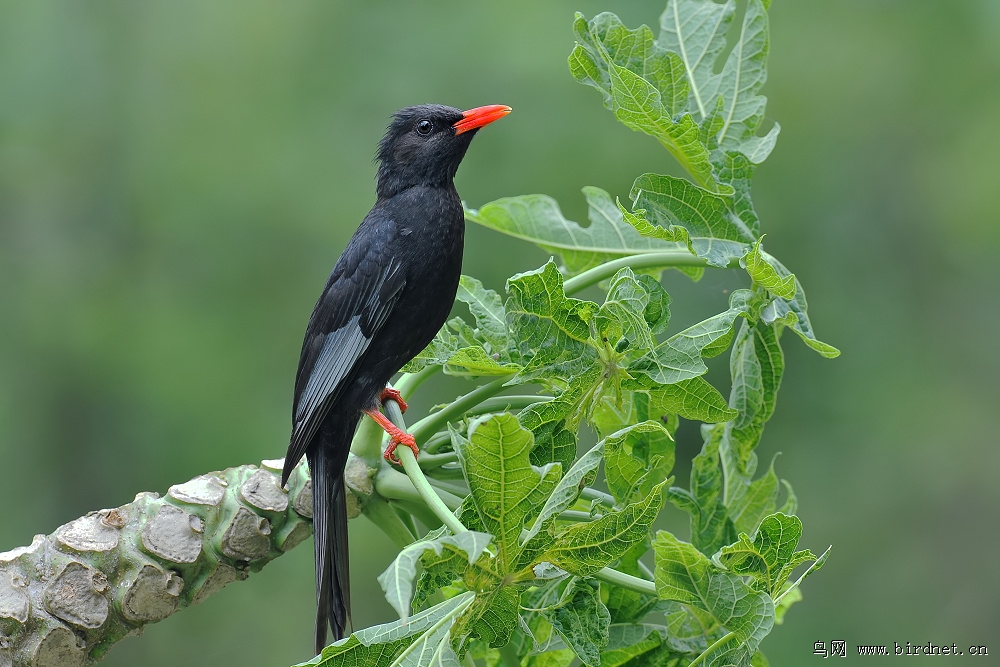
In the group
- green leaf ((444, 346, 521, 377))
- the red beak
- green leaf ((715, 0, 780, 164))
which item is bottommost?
green leaf ((444, 346, 521, 377))

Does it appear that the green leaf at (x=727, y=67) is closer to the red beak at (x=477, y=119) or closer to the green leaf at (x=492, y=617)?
the red beak at (x=477, y=119)

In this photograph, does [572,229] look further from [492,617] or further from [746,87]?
[492,617]

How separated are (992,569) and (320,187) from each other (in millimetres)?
6174

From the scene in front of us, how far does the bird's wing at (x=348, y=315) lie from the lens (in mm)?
2721

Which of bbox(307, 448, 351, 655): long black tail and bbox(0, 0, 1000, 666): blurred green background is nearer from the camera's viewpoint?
bbox(307, 448, 351, 655): long black tail

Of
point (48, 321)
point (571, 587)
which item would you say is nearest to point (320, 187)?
point (48, 321)

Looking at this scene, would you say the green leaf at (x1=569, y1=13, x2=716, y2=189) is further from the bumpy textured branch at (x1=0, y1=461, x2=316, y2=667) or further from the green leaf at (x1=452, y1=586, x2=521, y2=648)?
the bumpy textured branch at (x1=0, y1=461, x2=316, y2=667)

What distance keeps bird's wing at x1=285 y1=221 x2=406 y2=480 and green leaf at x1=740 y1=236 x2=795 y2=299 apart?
1.13 m

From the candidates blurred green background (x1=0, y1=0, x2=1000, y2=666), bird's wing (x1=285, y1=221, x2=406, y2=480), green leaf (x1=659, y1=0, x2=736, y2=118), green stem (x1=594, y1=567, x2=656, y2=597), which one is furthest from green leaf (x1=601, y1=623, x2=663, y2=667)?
blurred green background (x1=0, y1=0, x2=1000, y2=666)

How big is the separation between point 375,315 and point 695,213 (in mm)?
1002

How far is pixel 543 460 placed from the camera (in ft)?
6.65

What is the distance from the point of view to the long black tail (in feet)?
7.48

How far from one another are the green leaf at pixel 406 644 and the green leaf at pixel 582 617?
26 cm

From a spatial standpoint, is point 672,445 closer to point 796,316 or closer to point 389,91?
point 796,316
